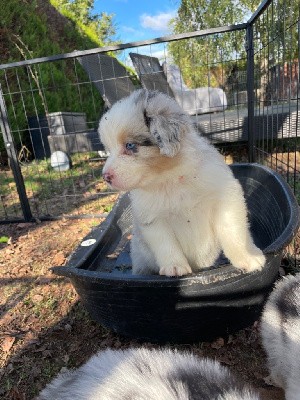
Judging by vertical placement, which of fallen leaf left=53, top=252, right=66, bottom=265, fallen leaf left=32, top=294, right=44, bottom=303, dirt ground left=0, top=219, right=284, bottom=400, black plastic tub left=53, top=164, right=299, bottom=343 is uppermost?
black plastic tub left=53, top=164, right=299, bottom=343

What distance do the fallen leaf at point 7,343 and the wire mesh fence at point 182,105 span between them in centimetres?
225

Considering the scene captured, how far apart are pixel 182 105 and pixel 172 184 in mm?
4072

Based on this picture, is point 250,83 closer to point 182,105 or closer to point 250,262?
point 182,105

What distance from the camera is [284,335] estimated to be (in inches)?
60.9

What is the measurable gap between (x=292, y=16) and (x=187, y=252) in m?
2.06

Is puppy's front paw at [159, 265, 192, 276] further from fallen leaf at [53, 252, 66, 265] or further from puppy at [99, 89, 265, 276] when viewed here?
fallen leaf at [53, 252, 66, 265]

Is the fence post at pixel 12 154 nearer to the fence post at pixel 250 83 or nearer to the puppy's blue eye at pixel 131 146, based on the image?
the fence post at pixel 250 83

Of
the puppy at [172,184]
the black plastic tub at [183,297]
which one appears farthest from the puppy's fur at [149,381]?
the puppy at [172,184]

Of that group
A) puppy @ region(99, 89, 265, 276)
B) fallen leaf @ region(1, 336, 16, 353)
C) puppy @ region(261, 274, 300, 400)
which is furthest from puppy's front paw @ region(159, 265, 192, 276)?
fallen leaf @ region(1, 336, 16, 353)

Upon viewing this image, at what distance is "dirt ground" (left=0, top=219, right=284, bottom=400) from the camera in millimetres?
2158

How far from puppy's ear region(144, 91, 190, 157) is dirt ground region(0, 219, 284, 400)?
1224mm

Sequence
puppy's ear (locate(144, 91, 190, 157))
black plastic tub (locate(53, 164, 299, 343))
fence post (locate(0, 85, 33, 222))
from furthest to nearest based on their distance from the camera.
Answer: fence post (locate(0, 85, 33, 222))
black plastic tub (locate(53, 164, 299, 343))
puppy's ear (locate(144, 91, 190, 157))

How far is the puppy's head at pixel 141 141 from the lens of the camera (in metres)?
1.80

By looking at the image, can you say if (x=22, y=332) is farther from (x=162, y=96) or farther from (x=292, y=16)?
(x=292, y=16)
